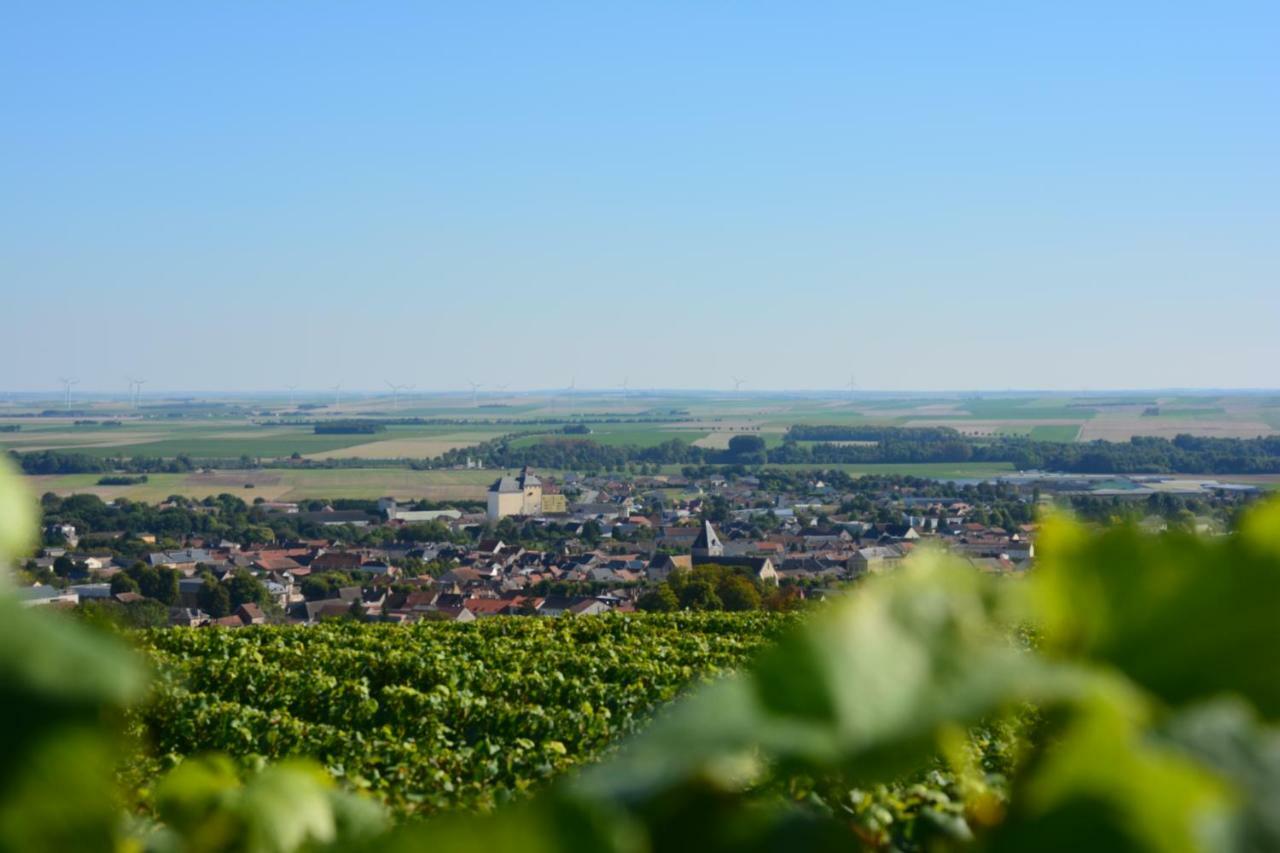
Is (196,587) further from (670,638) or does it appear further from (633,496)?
(633,496)

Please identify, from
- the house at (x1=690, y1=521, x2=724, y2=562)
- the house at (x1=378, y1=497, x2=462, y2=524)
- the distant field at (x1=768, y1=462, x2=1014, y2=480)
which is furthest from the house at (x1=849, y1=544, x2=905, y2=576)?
the distant field at (x1=768, y1=462, x2=1014, y2=480)

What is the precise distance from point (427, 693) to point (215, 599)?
26974mm

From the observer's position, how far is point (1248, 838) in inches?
19.1

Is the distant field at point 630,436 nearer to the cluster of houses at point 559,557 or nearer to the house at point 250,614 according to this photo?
the cluster of houses at point 559,557

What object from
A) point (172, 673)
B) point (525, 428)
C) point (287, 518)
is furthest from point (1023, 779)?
point (525, 428)

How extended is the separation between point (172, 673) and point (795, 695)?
7.58 meters

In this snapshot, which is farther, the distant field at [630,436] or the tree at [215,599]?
the distant field at [630,436]

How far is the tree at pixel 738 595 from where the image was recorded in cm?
1991

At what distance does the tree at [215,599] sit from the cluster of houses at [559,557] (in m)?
0.39

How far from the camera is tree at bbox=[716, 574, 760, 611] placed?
1991cm

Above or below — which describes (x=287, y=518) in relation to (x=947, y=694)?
below

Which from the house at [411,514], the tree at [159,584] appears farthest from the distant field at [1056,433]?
the tree at [159,584]

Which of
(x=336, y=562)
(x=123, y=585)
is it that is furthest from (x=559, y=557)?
(x=123, y=585)

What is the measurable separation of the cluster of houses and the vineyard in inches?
444
